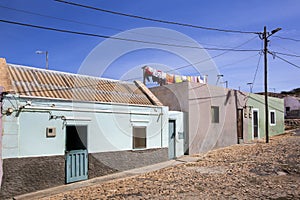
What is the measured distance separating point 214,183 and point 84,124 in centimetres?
514

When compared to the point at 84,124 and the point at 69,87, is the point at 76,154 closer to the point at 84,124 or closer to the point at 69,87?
the point at 84,124

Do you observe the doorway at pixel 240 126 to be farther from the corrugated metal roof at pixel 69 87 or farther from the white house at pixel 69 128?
the corrugated metal roof at pixel 69 87

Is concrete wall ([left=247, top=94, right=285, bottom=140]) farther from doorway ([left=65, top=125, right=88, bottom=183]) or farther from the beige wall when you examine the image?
doorway ([left=65, top=125, right=88, bottom=183])

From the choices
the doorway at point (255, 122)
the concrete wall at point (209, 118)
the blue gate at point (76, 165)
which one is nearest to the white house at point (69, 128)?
the blue gate at point (76, 165)

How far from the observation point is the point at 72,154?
918 cm

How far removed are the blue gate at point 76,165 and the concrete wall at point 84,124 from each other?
35 centimetres

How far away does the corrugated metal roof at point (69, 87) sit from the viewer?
29.6 ft

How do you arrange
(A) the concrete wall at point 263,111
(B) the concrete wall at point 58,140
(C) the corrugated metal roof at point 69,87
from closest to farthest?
(B) the concrete wall at point 58,140 < (C) the corrugated metal roof at point 69,87 < (A) the concrete wall at point 263,111

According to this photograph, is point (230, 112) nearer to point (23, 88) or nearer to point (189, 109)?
point (189, 109)

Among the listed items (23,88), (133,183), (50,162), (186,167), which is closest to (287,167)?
(186,167)

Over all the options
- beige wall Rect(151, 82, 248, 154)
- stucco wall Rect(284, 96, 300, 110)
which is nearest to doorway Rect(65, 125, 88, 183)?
beige wall Rect(151, 82, 248, 154)

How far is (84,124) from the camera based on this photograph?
9.64 meters

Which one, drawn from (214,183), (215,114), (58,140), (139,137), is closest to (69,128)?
(58,140)

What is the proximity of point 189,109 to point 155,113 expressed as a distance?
3.03m
